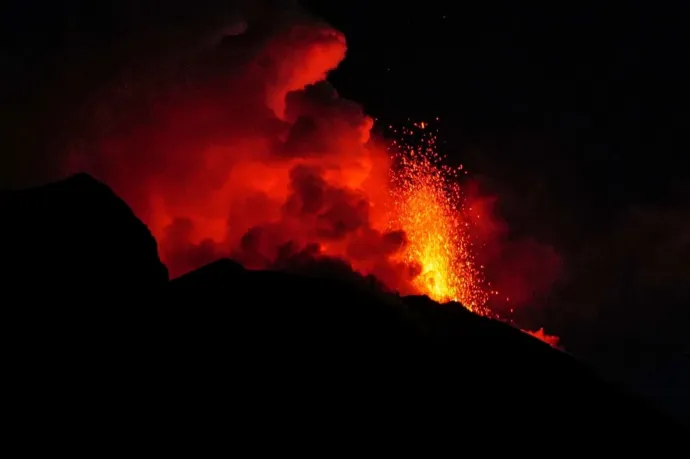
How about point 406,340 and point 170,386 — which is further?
point 406,340

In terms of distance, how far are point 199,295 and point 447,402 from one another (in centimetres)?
1413

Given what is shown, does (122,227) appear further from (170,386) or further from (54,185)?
(170,386)

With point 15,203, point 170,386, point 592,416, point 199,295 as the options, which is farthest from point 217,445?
point 592,416

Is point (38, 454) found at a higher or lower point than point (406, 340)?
lower

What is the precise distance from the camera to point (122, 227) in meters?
30.9

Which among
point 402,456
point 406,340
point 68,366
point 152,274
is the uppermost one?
point 406,340


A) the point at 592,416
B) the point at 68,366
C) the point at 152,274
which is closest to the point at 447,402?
the point at 592,416

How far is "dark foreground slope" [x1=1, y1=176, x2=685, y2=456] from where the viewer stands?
985 inches

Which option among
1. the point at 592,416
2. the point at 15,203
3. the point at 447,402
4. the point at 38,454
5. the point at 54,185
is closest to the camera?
the point at 38,454

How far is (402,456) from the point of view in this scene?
28.3m

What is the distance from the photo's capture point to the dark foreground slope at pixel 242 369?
25.0m

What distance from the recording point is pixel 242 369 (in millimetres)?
30094

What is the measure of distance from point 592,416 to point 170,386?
22213 mm

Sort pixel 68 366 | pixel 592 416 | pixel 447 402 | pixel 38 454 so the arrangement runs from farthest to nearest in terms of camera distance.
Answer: pixel 592 416 → pixel 447 402 → pixel 68 366 → pixel 38 454
